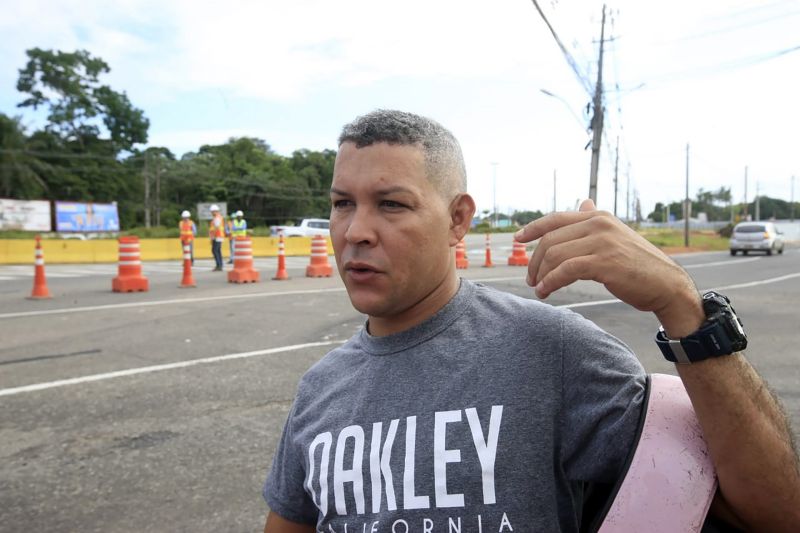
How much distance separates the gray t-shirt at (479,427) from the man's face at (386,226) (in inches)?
4.9

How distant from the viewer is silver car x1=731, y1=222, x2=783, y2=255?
93.1 ft

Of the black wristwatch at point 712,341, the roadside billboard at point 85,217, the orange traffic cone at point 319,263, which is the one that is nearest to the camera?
the black wristwatch at point 712,341

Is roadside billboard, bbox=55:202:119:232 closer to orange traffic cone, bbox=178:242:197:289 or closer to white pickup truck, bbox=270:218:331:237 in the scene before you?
white pickup truck, bbox=270:218:331:237

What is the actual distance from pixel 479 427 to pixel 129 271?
40.4 ft

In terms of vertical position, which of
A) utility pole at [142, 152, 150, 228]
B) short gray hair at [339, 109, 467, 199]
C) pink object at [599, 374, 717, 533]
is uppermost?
utility pole at [142, 152, 150, 228]

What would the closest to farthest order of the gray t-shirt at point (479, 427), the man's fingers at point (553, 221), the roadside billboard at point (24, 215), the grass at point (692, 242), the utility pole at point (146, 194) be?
1. the man's fingers at point (553, 221)
2. the gray t-shirt at point (479, 427)
3. the grass at point (692, 242)
4. the roadside billboard at point (24, 215)
5. the utility pole at point (146, 194)

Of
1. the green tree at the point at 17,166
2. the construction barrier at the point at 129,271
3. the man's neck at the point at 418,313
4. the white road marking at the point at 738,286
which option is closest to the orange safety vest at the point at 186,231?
the construction barrier at the point at 129,271

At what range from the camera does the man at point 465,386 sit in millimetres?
1218

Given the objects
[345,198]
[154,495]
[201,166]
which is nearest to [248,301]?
[154,495]

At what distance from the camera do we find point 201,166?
258 ft

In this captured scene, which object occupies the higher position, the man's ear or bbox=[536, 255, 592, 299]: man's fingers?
the man's ear

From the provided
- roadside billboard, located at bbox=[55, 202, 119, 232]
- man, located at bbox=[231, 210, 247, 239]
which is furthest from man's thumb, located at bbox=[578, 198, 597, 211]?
roadside billboard, located at bbox=[55, 202, 119, 232]

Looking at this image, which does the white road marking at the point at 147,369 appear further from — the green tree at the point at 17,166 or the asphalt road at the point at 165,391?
the green tree at the point at 17,166

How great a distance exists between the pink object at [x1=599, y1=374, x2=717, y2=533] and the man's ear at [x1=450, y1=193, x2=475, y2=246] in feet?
2.24
